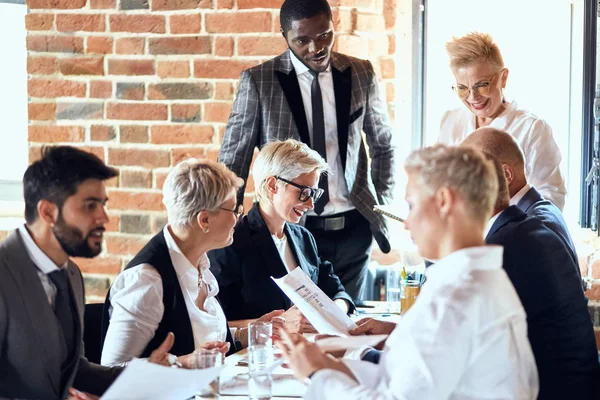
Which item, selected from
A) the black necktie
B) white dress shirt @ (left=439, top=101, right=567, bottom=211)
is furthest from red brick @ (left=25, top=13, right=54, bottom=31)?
white dress shirt @ (left=439, top=101, right=567, bottom=211)

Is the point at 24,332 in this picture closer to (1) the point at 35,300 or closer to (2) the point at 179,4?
(1) the point at 35,300

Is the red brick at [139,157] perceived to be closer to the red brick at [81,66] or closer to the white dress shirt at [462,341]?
the red brick at [81,66]

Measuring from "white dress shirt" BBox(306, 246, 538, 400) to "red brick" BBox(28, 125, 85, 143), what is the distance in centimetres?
272

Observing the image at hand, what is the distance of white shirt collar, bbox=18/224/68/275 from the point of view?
192 cm

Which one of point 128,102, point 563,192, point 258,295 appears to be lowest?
point 258,295

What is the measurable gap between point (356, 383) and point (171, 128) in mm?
2462

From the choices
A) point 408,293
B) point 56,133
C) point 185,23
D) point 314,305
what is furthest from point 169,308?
point 56,133

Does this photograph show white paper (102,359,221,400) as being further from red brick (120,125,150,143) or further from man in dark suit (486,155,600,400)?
red brick (120,125,150,143)

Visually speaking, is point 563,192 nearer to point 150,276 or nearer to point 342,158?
point 342,158

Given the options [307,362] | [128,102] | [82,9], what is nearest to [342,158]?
[128,102]

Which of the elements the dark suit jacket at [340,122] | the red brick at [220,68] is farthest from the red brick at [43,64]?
the dark suit jacket at [340,122]

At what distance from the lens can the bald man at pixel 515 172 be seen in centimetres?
247

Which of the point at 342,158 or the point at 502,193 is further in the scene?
the point at 342,158

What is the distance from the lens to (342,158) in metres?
3.64
